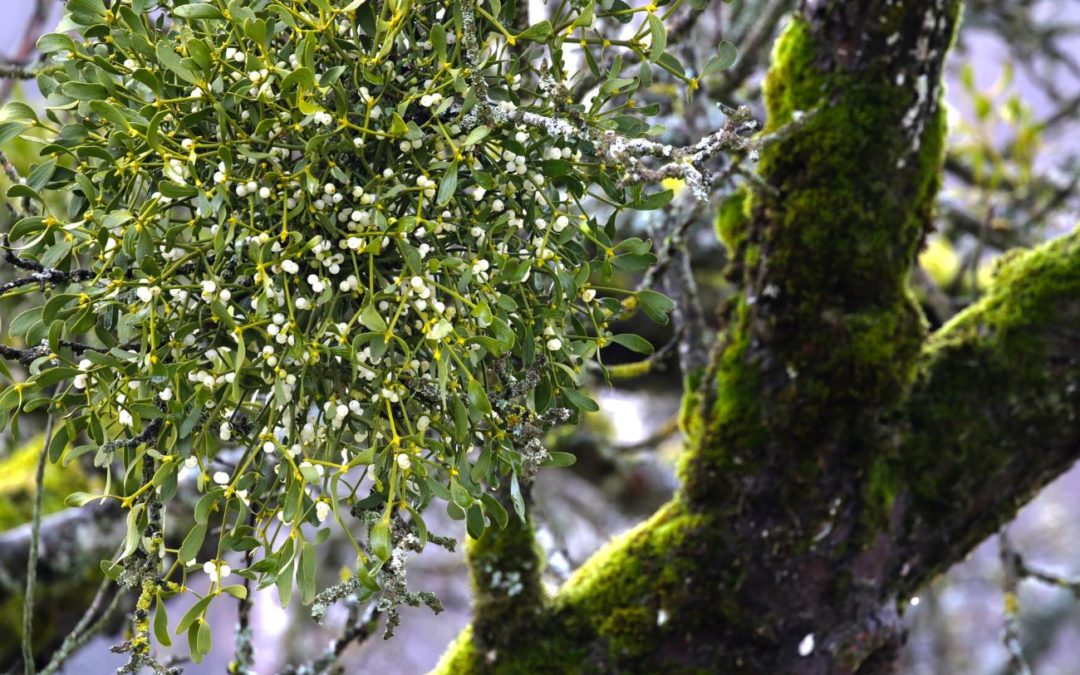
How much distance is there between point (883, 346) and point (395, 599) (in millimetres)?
873

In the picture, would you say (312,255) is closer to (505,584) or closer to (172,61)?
(172,61)

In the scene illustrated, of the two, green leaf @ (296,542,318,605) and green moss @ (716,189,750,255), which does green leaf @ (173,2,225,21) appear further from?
green moss @ (716,189,750,255)

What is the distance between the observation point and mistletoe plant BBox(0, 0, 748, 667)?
97 cm

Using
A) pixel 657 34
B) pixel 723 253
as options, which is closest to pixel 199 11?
pixel 657 34

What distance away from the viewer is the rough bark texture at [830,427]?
4.83ft

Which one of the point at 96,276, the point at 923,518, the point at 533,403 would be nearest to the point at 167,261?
the point at 96,276

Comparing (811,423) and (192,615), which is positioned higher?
(811,423)

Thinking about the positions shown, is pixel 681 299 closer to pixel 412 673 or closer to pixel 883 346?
pixel 883 346

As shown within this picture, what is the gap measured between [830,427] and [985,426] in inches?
10.5

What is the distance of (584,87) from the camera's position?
1723mm

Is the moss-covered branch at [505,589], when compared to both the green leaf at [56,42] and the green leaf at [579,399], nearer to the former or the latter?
the green leaf at [579,399]

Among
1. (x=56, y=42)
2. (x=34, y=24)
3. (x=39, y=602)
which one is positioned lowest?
(x=56, y=42)

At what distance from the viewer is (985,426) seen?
154 centimetres

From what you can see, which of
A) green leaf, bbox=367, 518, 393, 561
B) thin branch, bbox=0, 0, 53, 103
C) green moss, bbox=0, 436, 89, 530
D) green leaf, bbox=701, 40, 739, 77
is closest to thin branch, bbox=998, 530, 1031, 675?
green leaf, bbox=701, 40, 739, 77
